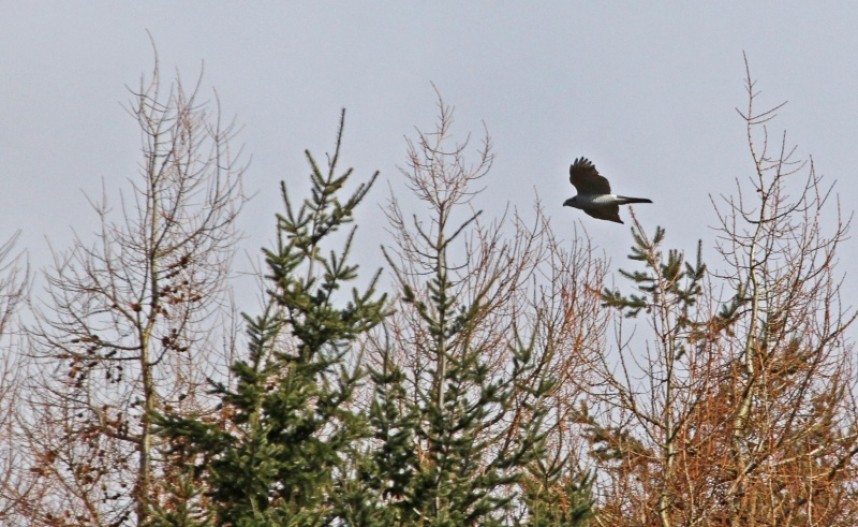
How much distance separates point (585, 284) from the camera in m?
15.1

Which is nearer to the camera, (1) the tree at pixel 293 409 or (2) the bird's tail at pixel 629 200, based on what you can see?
A: (1) the tree at pixel 293 409

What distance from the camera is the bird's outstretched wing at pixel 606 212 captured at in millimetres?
14492

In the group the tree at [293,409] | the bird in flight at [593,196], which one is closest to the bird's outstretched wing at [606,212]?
the bird in flight at [593,196]

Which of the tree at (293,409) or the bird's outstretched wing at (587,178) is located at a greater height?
the bird's outstretched wing at (587,178)

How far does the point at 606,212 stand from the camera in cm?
1457

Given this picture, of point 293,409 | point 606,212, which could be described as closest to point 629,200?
point 606,212

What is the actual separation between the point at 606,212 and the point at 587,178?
20.2 inches

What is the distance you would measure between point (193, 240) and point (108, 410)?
2.23 meters

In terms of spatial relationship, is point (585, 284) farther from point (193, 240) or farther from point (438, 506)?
point (438, 506)

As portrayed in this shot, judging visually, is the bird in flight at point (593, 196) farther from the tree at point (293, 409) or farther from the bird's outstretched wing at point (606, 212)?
the tree at point (293, 409)

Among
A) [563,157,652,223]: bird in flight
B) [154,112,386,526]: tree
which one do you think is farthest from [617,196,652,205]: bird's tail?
[154,112,386,526]: tree

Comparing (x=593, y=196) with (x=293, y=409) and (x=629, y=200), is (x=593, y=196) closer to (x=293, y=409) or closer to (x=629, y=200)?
(x=629, y=200)

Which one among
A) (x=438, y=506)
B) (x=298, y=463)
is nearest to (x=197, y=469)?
(x=298, y=463)

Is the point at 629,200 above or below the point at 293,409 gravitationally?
above
